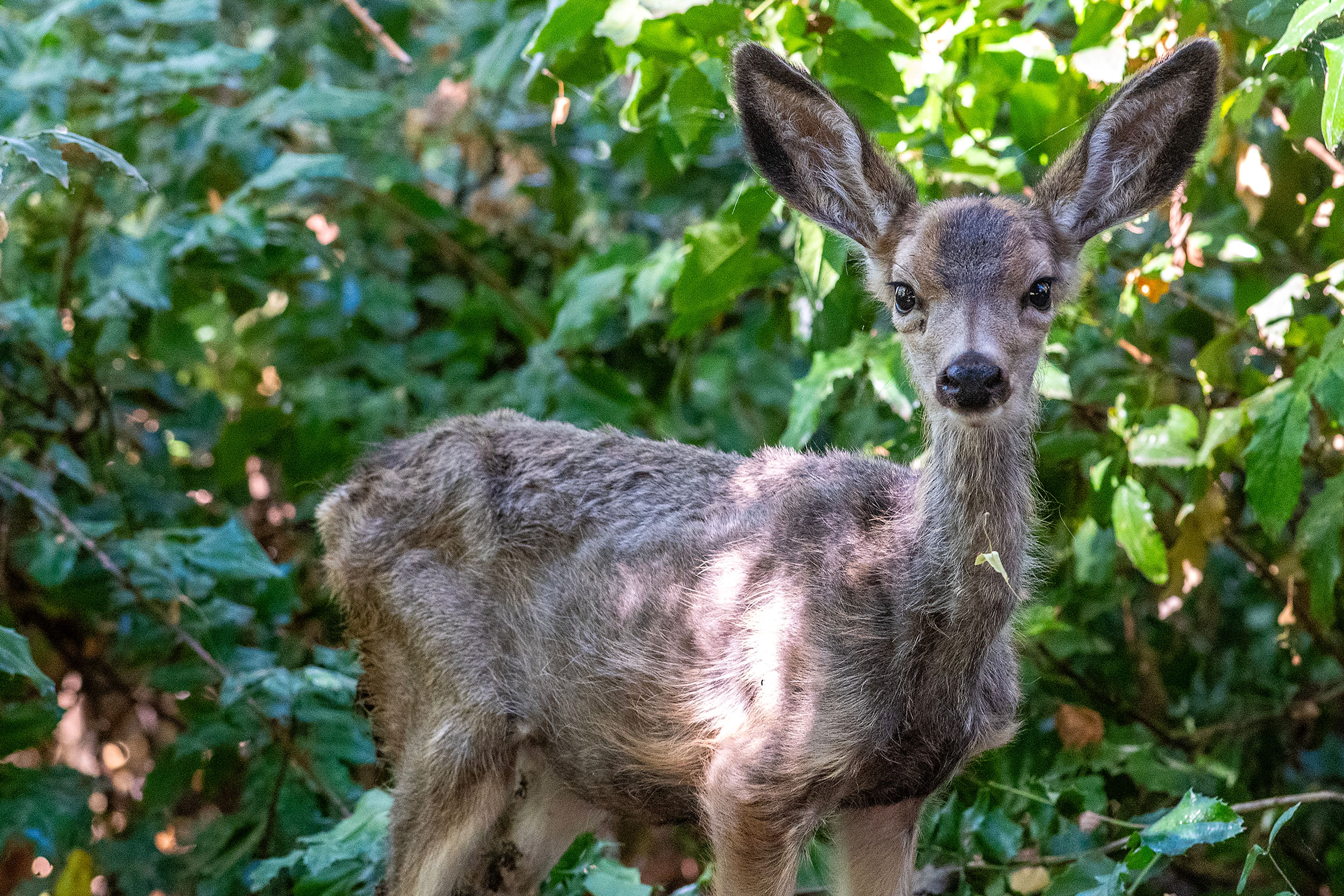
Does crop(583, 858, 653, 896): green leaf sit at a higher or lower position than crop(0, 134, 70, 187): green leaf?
lower

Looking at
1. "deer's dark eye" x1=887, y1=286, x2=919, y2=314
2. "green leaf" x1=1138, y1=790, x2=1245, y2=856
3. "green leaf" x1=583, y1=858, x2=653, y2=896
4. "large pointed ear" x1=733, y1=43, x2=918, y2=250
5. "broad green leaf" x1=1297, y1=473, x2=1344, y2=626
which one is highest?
"large pointed ear" x1=733, y1=43, x2=918, y2=250

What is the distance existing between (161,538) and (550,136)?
11.3 feet

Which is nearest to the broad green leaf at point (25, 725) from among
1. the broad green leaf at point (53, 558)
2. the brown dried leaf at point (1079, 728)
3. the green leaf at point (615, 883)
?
the broad green leaf at point (53, 558)

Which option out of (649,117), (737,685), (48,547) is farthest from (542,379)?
(737,685)

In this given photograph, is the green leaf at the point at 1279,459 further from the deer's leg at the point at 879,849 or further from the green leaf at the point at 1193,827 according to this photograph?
the deer's leg at the point at 879,849

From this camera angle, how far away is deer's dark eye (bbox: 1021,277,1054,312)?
382 cm

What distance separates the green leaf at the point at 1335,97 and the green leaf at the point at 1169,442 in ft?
4.81

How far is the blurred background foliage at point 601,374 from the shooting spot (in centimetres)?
449

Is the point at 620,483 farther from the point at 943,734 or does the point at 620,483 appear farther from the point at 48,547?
the point at 48,547

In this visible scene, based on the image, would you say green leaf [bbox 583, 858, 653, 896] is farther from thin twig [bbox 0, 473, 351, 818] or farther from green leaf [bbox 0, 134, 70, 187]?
green leaf [bbox 0, 134, 70, 187]

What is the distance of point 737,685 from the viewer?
3.91 m

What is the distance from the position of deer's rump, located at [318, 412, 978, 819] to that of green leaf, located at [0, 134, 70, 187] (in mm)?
1503

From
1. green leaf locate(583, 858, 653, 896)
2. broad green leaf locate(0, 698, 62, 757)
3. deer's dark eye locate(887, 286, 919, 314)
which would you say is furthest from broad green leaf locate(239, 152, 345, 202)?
green leaf locate(583, 858, 653, 896)

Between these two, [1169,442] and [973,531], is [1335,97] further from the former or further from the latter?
[1169,442]
